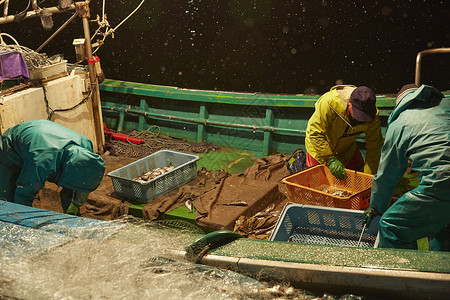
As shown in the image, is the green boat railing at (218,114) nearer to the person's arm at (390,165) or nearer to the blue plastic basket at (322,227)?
the blue plastic basket at (322,227)

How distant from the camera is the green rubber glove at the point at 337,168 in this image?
4.53 m

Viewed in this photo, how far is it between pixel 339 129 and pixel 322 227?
1.12 metres

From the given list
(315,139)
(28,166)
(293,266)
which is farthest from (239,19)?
(293,266)

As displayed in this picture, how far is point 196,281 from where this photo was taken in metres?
1.87

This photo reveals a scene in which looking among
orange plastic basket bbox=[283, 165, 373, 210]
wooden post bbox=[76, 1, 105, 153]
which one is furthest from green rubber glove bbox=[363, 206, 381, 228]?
wooden post bbox=[76, 1, 105, 153]

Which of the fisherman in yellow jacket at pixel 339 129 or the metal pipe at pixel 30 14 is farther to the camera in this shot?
the metal pipe at pixel 30 14

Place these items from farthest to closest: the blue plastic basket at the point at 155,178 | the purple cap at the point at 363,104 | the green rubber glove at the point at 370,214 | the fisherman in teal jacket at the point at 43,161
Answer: the blue plastic basket at the point at 155,178 → the purple cap at the point at 363,104 → the fisherman in teal jacket at the point at 43,161 → the green rubber glove at the point at 370,214

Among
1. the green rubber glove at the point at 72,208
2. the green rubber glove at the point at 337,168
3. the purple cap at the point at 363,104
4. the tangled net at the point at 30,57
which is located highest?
the tangled net at the point at 30,57

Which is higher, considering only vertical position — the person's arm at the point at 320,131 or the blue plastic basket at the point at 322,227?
the person's arm at the point at 320,131

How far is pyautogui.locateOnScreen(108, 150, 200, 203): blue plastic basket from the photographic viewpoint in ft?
16.1

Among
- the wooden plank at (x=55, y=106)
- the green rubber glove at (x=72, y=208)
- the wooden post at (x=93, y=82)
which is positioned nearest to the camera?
the green rubber glove at (x=72, y=208)

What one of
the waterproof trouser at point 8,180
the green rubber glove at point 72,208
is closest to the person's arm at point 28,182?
the waterproof trouser at point 8,180

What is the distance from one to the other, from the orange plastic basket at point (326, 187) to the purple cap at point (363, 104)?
0.60 metres

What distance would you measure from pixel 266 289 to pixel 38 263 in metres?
0.99
